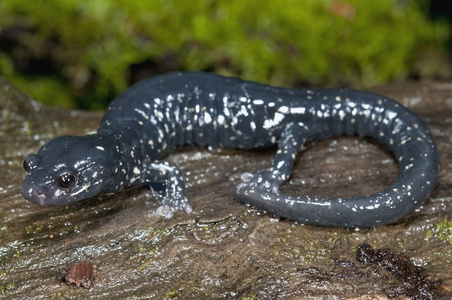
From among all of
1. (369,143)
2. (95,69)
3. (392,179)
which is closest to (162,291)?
(392,179)

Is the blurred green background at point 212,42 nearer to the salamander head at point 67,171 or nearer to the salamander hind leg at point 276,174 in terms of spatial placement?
the salamander hind leg at point 276,174

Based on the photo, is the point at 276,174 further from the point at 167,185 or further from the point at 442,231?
the point at 442,231

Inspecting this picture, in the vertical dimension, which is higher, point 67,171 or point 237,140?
point 67,171

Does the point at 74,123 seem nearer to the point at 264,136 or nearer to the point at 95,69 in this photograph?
the point at 95,69

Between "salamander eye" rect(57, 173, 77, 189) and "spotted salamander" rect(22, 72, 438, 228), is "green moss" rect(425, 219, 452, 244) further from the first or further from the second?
"salamander eye" rect(57, 173, 77, 189)

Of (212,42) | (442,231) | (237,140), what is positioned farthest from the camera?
(212,42)

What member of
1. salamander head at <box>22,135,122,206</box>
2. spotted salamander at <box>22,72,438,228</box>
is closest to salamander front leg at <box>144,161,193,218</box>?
spotted salamander at <box>22,72,438,228</box>

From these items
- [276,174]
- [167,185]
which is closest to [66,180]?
[167,185]
